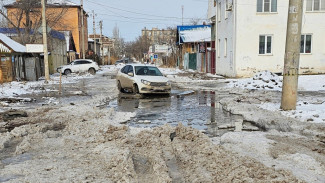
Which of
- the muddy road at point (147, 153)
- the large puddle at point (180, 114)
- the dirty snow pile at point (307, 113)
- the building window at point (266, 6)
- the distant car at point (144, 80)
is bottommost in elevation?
the large puddle at point (180, 114)

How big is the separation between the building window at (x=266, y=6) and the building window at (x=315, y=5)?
272 cm

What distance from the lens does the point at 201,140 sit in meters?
6.07

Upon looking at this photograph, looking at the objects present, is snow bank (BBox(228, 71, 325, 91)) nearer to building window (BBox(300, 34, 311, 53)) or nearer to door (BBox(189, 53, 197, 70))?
building window (BBox(300, 34, 311, 53))

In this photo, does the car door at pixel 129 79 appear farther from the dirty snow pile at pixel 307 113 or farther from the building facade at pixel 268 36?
the building facade at pixel 268 36

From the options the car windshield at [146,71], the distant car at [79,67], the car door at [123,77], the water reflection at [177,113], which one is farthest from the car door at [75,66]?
the water reflection at [177,113]

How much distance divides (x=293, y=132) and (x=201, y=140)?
8.32 feet

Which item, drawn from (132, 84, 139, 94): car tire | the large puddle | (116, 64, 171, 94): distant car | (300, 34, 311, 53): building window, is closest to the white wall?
(300, 34, 311, 53): building window

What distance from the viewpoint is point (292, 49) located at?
8.83m

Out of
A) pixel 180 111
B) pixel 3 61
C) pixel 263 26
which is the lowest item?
pixel 180 111

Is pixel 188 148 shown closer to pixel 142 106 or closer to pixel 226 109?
pixel 226 109

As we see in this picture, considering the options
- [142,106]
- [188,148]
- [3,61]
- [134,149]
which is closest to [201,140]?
[188,148]

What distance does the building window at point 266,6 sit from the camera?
24.2 m

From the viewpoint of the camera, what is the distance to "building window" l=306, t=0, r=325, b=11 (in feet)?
80.3

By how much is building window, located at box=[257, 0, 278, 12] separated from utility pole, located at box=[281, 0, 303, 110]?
16417 millimetres
